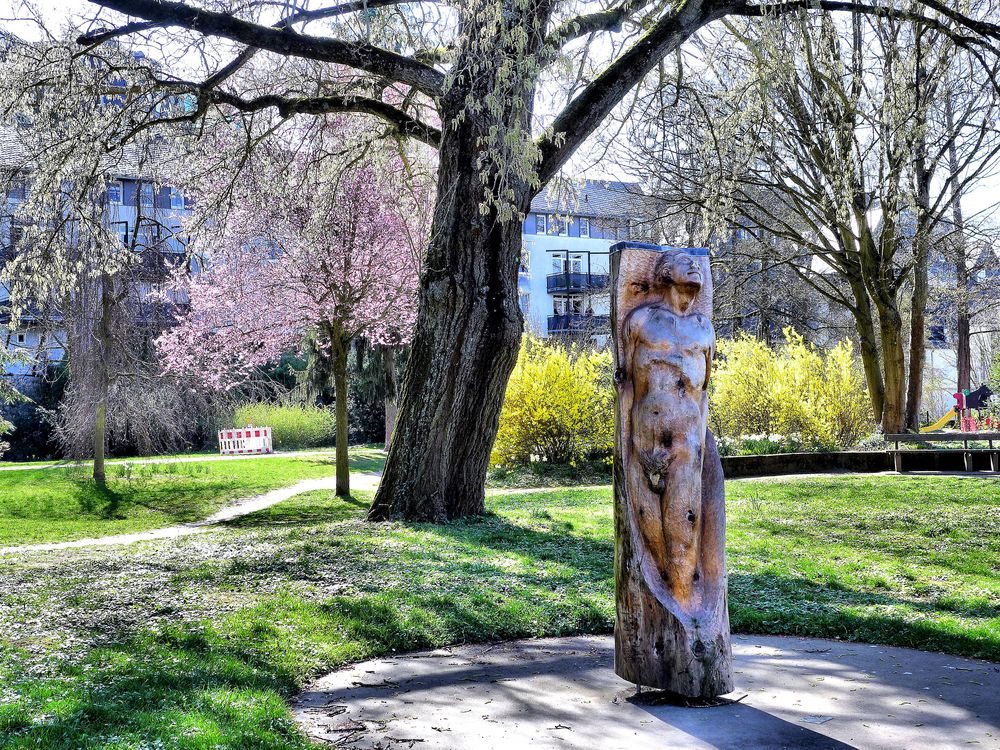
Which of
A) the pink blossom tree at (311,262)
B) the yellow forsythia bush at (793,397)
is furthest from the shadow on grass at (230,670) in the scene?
the yellow forsythia bush at (793,397)

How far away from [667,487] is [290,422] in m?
29.8

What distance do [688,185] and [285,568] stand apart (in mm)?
16571

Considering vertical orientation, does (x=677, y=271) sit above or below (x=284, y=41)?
below

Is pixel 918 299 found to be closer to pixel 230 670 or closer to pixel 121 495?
pixel 121 495

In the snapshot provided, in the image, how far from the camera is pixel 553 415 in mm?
20250

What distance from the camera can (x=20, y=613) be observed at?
6.66 metres

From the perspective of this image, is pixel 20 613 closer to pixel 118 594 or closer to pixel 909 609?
pixel 118 594

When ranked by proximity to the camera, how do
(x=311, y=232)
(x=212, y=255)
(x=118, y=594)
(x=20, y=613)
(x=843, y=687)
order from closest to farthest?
(x=843, y=687) → (x=20, y=613) → (x=118, y=594) → (x=311, y=232) → (x=212, y=255)

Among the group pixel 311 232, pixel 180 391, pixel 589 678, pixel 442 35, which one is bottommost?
pixel 589 678

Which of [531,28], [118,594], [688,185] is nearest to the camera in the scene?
[118,594]

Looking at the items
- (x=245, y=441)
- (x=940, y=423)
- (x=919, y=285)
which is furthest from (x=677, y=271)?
(x=245, y=441)

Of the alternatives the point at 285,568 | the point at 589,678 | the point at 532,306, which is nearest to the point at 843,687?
the point at 589,678

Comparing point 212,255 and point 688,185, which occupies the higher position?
point 688,185

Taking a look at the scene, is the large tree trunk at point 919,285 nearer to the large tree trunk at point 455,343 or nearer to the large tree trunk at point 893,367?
the large tree trunk at point 893,367
